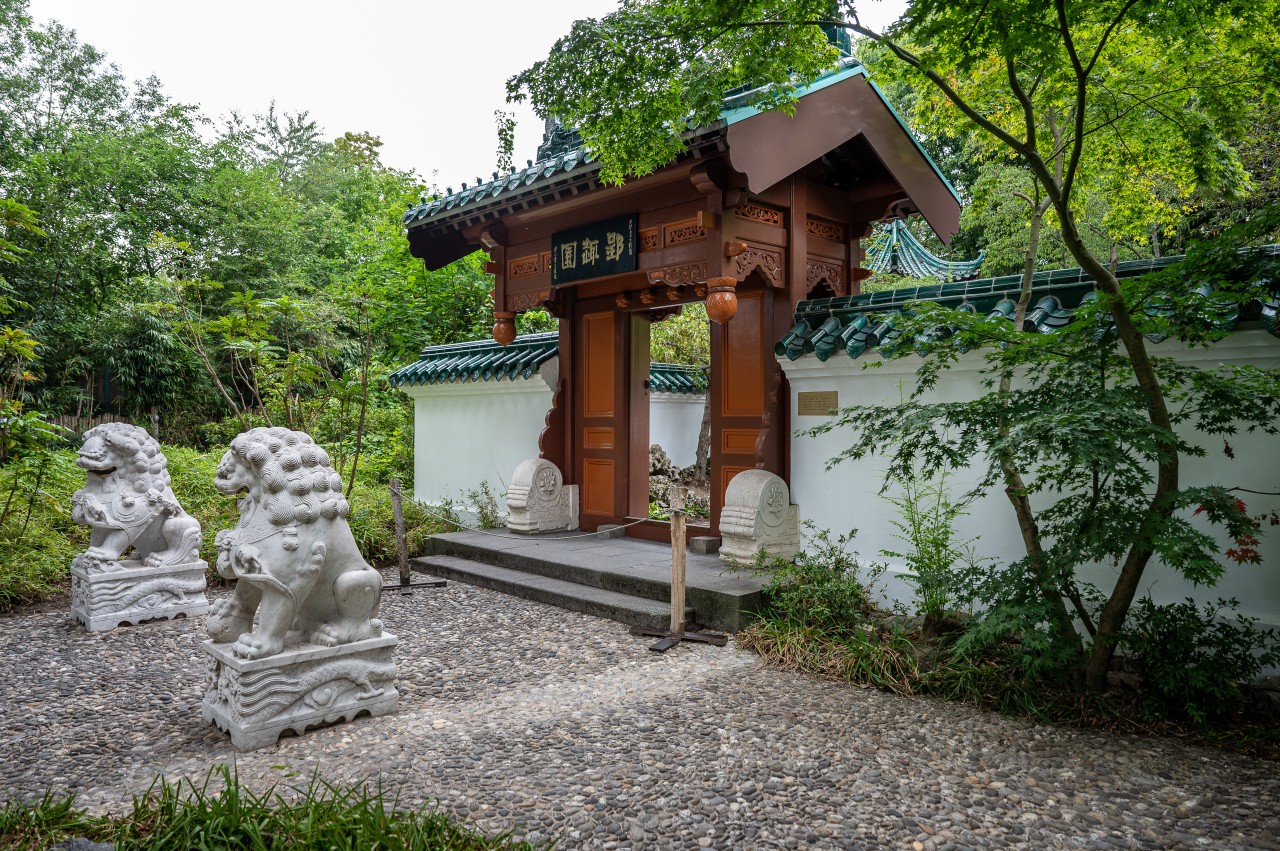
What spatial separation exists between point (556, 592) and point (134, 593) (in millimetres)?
3048

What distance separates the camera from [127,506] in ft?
18.7

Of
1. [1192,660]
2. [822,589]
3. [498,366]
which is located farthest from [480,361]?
[1192,660]

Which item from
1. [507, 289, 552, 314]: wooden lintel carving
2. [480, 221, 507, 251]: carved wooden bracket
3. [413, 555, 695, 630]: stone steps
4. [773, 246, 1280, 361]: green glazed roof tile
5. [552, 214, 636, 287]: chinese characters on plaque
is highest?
[480, 221, 507, 251]: carved wooden bracket

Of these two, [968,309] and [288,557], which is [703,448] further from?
[288,557]

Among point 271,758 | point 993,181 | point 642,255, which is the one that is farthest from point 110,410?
point 993,181

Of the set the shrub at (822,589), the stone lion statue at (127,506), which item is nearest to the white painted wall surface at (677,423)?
the shrub at (822,589)

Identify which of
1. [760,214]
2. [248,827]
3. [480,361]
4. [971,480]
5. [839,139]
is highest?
[839,139]

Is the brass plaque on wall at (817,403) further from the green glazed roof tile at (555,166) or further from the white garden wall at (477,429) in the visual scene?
the white garden wall at (477,429)

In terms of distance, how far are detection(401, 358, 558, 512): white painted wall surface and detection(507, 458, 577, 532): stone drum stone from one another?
24.5 inches

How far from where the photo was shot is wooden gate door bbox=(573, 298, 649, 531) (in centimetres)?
777

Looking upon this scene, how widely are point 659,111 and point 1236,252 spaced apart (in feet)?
9.41

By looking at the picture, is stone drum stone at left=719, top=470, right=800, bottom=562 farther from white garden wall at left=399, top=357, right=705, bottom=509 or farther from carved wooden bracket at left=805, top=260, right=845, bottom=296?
white garden wall at left=399, top=357, right=705, bottom=509

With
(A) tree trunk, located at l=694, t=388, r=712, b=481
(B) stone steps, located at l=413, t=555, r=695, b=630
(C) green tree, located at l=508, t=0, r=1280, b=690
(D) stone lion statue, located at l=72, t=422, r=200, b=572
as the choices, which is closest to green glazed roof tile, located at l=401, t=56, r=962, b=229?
(C) green tree, located at l=508, t=0, r=1280, b=690

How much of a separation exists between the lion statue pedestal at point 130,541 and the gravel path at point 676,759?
0.81m
